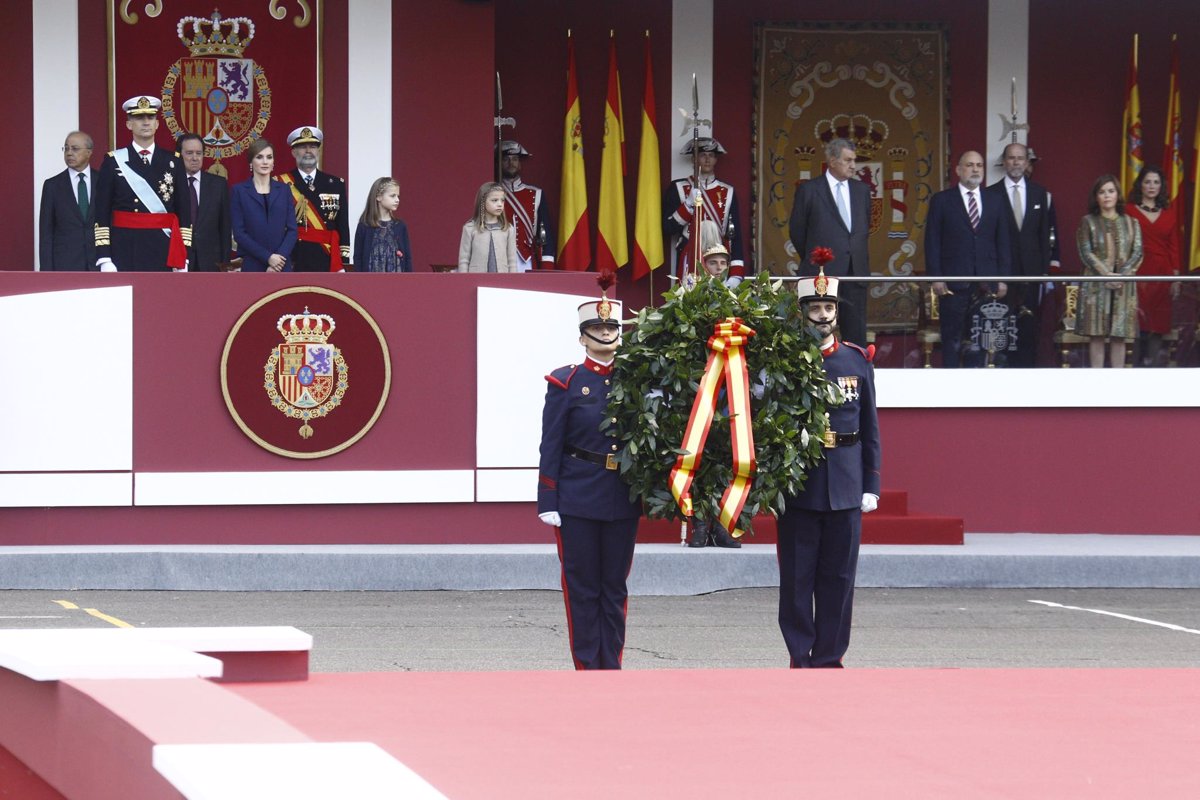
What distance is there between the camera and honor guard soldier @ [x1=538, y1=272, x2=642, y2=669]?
24.3ft

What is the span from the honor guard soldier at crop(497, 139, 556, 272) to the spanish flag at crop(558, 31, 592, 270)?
234 mm

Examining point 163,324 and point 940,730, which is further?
point 163,324

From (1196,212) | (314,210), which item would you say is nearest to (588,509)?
(314,210)

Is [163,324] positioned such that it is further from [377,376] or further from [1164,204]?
[1164,204]

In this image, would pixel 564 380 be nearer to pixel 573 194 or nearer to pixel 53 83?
pixel 53 83

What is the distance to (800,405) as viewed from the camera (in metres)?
7.38

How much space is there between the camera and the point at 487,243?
12727 millimetres

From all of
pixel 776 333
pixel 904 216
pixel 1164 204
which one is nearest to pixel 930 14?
pixel 904 216

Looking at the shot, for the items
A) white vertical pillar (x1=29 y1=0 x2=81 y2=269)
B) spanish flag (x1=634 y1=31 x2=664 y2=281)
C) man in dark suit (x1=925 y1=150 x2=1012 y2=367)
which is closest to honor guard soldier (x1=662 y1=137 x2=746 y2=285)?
spanish flag (x1=634 y1=31 x2=664 y2=281)

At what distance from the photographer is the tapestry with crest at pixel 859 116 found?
16625mm

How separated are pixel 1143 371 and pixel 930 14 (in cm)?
447

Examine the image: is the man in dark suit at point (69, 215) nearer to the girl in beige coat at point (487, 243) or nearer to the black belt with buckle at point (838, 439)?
the girl in beige coat at point (487, 243)

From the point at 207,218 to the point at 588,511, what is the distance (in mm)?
5996

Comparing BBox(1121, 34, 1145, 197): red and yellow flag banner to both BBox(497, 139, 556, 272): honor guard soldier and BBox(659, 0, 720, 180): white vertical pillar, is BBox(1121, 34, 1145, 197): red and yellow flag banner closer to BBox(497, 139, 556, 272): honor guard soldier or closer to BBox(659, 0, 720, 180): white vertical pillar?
BBox(659, 0, 720, 180): white vertical pillar
